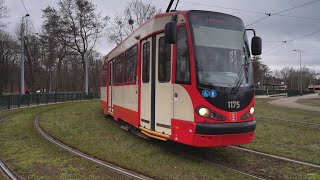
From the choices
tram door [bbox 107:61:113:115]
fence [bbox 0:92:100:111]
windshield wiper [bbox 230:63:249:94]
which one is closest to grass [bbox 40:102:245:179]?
windshield wiper [bbox 230:63:249:94]

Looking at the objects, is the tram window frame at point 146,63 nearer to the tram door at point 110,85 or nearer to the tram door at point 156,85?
the tram door at point 156,85

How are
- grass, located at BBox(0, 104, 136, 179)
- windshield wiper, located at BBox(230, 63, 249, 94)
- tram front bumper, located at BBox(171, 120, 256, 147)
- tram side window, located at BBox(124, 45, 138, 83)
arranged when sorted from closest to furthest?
1. grass, located at BBox(0, 104, 136, 179)
2. tram front bumper, located at BBox(171, 120, 256, 147)
3. windshield wiper, located at BBox(230, 63, 249, 94)
4. tram side window, located at BBox(124, 45, 138, 83)

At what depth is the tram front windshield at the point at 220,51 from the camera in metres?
8.08

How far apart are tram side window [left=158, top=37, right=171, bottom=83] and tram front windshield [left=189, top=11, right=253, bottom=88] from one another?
0.97 metres

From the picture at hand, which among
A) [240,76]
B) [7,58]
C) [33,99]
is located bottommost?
[33,99]

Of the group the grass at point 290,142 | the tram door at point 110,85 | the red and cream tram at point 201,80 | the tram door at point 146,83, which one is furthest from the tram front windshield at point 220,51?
the tram door at point 110,85

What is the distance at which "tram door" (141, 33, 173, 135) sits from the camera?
29.1ft

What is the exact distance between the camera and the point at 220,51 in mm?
8266

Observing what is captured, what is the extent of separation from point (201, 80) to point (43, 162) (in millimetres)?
4068

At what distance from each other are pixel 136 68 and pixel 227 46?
3.36 metres

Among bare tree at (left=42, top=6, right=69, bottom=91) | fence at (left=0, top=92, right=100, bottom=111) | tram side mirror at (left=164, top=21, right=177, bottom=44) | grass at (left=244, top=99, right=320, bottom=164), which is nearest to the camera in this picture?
tram side mirror at (left=164, top=21, right=177, bottom=44)

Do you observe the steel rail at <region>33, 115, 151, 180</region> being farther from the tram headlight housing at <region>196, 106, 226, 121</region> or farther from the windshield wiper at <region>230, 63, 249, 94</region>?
the windshield wiper at <region>230, 63, 249, 94</region>

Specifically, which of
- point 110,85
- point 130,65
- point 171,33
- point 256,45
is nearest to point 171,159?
point 171,33

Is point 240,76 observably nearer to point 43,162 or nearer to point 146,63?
point 146,63
